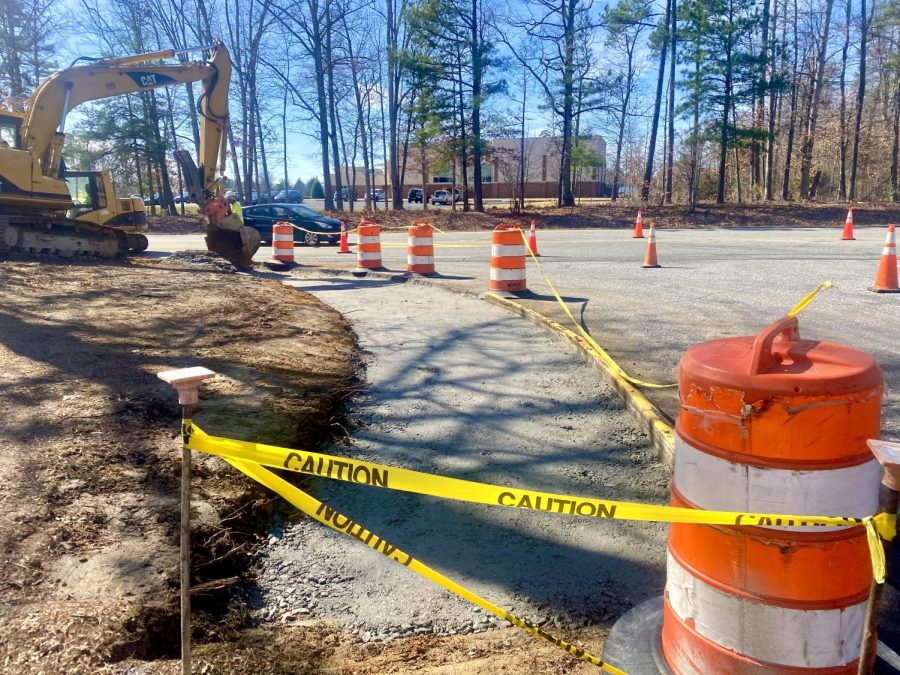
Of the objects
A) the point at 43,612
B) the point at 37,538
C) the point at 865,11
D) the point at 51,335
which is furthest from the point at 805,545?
the point at 865,11

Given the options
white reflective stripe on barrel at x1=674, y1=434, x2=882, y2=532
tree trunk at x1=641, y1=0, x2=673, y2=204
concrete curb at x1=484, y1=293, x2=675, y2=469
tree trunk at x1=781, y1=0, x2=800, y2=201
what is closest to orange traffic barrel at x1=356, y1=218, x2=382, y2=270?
concrete curb at x1=484, y1=293, x2=675, y2=469

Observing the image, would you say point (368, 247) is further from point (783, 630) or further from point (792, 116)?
point (792, 116)

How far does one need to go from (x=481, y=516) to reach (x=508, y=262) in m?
6.60

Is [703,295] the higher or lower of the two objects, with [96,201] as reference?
lower

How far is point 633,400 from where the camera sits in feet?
17.7

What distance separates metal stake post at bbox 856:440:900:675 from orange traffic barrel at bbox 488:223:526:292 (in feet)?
27.1

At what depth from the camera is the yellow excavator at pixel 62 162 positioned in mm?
14586

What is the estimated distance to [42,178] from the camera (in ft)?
48.4

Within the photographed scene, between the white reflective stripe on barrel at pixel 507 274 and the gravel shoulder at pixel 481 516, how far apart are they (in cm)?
312

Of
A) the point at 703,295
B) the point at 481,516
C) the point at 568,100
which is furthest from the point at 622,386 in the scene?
the point at 568,100

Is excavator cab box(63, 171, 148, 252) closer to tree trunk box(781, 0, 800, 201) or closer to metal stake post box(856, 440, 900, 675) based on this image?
metal stake post box(856, 440, 900, 675)

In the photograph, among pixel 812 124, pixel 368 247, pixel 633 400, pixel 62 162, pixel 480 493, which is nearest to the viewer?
pixel 480 493

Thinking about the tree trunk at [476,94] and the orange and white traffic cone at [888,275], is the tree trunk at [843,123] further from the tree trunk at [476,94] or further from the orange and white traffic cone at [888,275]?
the orange and white traffic cone at [888,275]

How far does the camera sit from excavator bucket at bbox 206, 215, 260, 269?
595 inches
